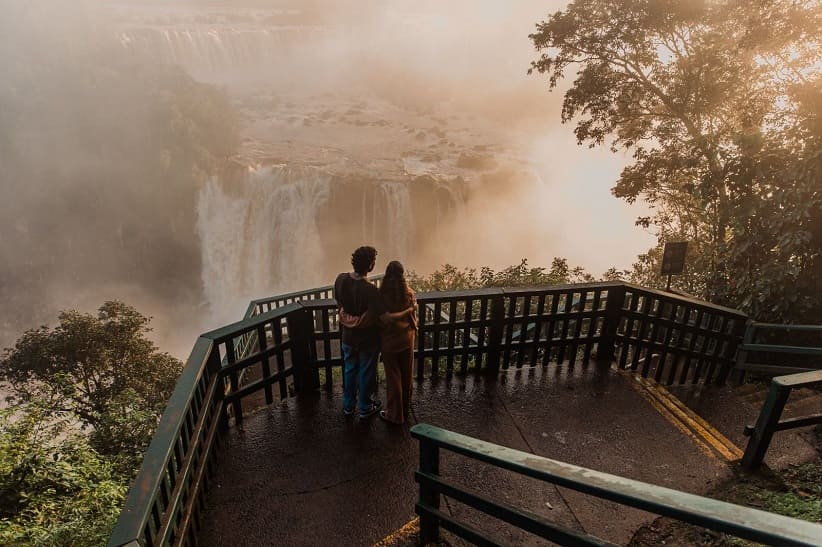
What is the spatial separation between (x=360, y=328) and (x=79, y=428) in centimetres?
1394

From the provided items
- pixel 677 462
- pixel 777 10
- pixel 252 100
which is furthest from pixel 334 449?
pixel 252 100

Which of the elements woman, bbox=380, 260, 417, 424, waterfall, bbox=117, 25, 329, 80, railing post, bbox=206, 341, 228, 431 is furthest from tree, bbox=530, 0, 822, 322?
waterfall, bbox=117, 25, 329, 80

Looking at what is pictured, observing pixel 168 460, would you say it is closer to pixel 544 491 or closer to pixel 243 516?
pixel 243 516

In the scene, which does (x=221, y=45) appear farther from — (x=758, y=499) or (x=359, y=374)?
A: (x=758, y=499)

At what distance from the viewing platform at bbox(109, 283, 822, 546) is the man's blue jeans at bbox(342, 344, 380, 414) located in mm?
166

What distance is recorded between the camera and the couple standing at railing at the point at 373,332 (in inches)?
157

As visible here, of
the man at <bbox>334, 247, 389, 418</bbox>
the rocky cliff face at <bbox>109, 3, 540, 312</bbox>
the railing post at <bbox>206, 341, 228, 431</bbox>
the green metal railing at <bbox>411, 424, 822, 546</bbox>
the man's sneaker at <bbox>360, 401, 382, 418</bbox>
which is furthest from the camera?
the rocky cliff face at <bbox>109, 3, 540, 312</bbox>

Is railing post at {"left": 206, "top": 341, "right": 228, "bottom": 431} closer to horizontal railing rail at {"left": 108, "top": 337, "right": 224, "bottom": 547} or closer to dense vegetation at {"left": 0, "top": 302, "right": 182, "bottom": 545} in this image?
horizontal railing rail at {"left": 108, "top": 337, "right": 224, "bottom": 547}

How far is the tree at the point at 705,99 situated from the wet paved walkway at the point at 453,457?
4556 mm

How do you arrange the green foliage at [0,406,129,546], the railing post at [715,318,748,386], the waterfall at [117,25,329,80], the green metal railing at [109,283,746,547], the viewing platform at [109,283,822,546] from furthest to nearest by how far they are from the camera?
the waterfall at [117,25,329,80] → the railing post at [715,318,748,386] → the green foliage at [0,406,129,546] → the viewing platform at [109,283,822,546] → the green metal railing at [109,283,746,547]

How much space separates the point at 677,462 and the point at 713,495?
381 mm

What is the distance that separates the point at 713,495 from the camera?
3.76 metres

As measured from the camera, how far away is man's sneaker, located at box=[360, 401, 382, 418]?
14.5 ft

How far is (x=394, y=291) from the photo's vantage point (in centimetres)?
405
